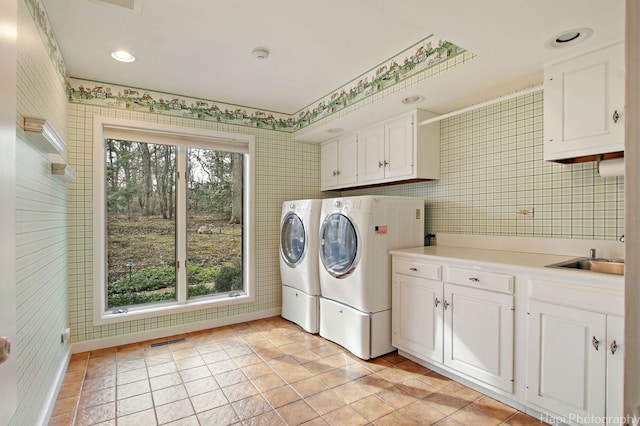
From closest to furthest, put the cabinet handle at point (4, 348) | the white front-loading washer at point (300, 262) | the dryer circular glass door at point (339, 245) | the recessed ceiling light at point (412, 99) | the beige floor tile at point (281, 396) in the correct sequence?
the cabinet handle at point (4, 348), the beige floor tile at point (281, 396), the recessed ceiling light at point (412, 99), the dryer circular glass door at point (339, 245), the white front-loading washer at point (300, 262)

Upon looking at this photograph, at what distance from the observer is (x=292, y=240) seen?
350cm

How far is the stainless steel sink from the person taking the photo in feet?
6.31

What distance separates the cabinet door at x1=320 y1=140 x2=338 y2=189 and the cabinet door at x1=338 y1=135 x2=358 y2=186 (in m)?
0.08

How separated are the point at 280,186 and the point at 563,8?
115 inches

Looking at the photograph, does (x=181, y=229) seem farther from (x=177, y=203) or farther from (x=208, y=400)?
(x=208, y=400)

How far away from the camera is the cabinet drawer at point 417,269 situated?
2314 millimetres

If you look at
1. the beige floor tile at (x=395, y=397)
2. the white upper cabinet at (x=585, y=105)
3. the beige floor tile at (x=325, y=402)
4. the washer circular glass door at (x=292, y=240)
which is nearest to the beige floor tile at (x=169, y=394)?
the beige floor tile at (x=325, y=402)

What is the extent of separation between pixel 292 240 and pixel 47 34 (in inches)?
97.7

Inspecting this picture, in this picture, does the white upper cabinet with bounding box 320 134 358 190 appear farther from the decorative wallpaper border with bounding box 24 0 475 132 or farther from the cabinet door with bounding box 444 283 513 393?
the cabinet door with bounding box 444 283 513 393

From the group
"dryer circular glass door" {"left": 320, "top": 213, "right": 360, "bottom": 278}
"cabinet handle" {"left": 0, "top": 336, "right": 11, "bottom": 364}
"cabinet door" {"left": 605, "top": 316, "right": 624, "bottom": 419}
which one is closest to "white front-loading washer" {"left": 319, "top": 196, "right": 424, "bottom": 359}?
"dryer circular glass door" {"left": 320, "top": 213, "right": 360, "bottom": 278}

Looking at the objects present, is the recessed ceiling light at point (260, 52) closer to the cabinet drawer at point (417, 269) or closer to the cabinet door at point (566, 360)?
the cabinet drawer at point (417, 269)

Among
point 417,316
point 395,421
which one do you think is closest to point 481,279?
point 417,316

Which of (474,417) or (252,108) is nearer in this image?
(474,417)

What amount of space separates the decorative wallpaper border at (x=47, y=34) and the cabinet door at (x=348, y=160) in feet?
8.41
